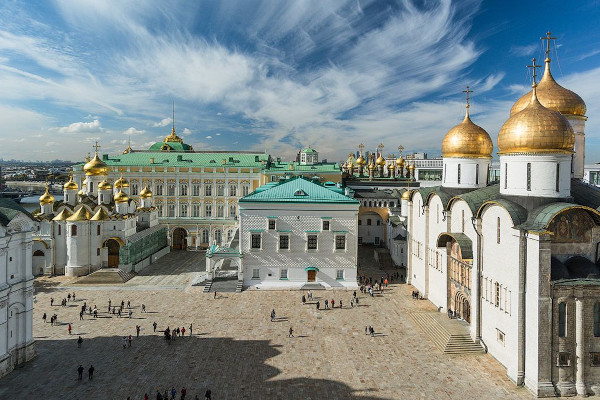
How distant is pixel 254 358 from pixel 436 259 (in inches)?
571

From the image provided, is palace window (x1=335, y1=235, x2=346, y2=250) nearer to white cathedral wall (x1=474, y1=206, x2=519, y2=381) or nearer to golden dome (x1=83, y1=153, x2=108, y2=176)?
white cathedral wall (x1=474, y1=206, x2=519, y2=381)

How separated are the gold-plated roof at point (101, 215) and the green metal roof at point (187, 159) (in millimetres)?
13002

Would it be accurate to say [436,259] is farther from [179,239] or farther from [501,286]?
[179,239]

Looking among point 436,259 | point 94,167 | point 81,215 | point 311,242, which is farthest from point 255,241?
point 94,167

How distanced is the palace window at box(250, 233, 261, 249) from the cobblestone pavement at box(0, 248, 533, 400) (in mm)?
4616

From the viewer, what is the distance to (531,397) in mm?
15891

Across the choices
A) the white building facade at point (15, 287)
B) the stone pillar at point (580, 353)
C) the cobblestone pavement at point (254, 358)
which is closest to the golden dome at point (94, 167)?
the cobblestone pavement at point (254, 358)

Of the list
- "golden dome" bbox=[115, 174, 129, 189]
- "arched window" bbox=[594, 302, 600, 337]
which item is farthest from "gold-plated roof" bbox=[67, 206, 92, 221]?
"arched window" bbox=[594, 302, 600, 337]

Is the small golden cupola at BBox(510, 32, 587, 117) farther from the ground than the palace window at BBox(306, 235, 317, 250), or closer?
farther from the ground

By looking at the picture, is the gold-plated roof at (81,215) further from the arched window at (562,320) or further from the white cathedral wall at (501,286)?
the arched window at (562,320)

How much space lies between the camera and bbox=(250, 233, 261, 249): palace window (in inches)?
1207

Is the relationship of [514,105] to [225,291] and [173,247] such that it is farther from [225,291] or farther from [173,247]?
[173,247]

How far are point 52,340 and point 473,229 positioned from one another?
78.9ft

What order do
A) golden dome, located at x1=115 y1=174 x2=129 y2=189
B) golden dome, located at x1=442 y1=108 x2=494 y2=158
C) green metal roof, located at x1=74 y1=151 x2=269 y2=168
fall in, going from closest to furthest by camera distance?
1. golden dome, located at x1=442 y1=108 x2=494 y2=158
2. golden dome, located at x1=115 y1=174 x2=129 y2=189
3. green metal roof, located at x1=74 y1=151 x2=269 y2=168
